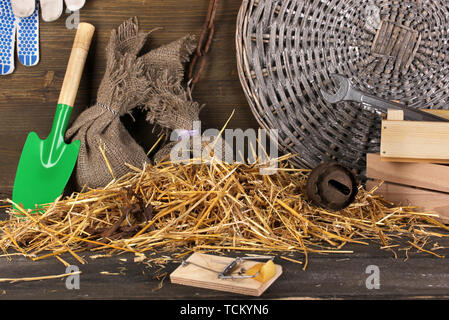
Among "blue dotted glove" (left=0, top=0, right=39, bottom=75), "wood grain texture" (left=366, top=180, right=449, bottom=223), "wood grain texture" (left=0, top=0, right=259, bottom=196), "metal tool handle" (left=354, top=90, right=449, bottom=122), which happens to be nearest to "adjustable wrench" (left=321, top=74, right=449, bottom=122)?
"metal tool handle" (left=354, top=90, right=449, bottom=122)

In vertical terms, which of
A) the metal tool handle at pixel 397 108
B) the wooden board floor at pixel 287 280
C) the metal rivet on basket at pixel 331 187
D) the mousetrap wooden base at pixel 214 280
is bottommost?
the wooden board floor at pixel 287 280

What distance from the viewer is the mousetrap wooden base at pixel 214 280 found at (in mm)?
927

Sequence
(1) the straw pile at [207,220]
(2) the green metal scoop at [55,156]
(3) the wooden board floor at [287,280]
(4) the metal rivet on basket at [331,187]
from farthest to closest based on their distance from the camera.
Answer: (2) the green metal scoop at [55,156]
(4) the metal rivet on basket at [331,187]
(1) the straw pile at [207,220]
(3) the wooden board floor at [287,280]

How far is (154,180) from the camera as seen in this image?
1448 mm

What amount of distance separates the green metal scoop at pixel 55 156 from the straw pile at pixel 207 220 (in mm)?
118

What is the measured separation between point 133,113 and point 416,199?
3.41ft

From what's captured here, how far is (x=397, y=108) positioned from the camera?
1.44 meters

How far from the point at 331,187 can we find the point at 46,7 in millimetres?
1196

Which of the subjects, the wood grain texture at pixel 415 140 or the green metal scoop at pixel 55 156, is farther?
the green metal scoop at pixel 55 156

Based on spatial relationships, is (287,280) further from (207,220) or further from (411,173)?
(411,173)

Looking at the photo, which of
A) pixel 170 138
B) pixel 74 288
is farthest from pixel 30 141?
pixel 74 288

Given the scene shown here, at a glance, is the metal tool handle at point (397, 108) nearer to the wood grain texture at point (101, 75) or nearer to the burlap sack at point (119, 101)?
the wood grain texture at point (101, 75)

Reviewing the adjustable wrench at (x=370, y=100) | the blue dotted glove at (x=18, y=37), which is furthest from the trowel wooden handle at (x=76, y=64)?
the adjustable wrench at (x=370, y=100)

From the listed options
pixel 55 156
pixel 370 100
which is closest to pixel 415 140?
pixel 370 100
